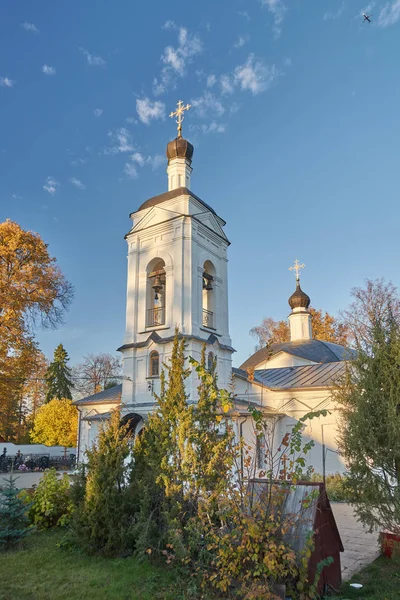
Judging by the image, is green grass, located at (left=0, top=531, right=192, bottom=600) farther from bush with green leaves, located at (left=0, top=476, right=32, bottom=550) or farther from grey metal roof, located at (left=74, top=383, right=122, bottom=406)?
grey metal roof, located at (left=74, top=383, right=122, bottom=406)

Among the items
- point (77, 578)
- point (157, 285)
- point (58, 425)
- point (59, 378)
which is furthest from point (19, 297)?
point (59, 378)

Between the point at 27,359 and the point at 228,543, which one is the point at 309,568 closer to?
the point at 228,543

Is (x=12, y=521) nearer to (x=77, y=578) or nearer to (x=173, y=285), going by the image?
(x=77, y=578)

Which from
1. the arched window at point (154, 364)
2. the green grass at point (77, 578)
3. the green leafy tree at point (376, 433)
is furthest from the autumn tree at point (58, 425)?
the green leafy tree at point (376, 433)

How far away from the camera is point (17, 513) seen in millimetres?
7473

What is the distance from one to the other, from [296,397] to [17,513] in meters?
12.9

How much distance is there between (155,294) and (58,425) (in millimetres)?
15424

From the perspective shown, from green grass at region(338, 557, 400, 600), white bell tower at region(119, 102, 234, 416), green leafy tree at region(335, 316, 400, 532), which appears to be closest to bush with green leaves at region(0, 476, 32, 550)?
green grass at region(338, 557, 400, 600)

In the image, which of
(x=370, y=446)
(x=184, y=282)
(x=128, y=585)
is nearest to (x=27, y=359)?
(x=184, y=282)

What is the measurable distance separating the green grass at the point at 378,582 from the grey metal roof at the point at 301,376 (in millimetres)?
10738

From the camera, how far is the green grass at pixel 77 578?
5.19 meters

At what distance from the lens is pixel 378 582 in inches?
225

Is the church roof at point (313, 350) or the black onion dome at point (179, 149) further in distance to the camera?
the church roof at point (313, 350)

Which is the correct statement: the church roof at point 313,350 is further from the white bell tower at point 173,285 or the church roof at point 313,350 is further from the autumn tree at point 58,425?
the autumn tree at point 58,425
